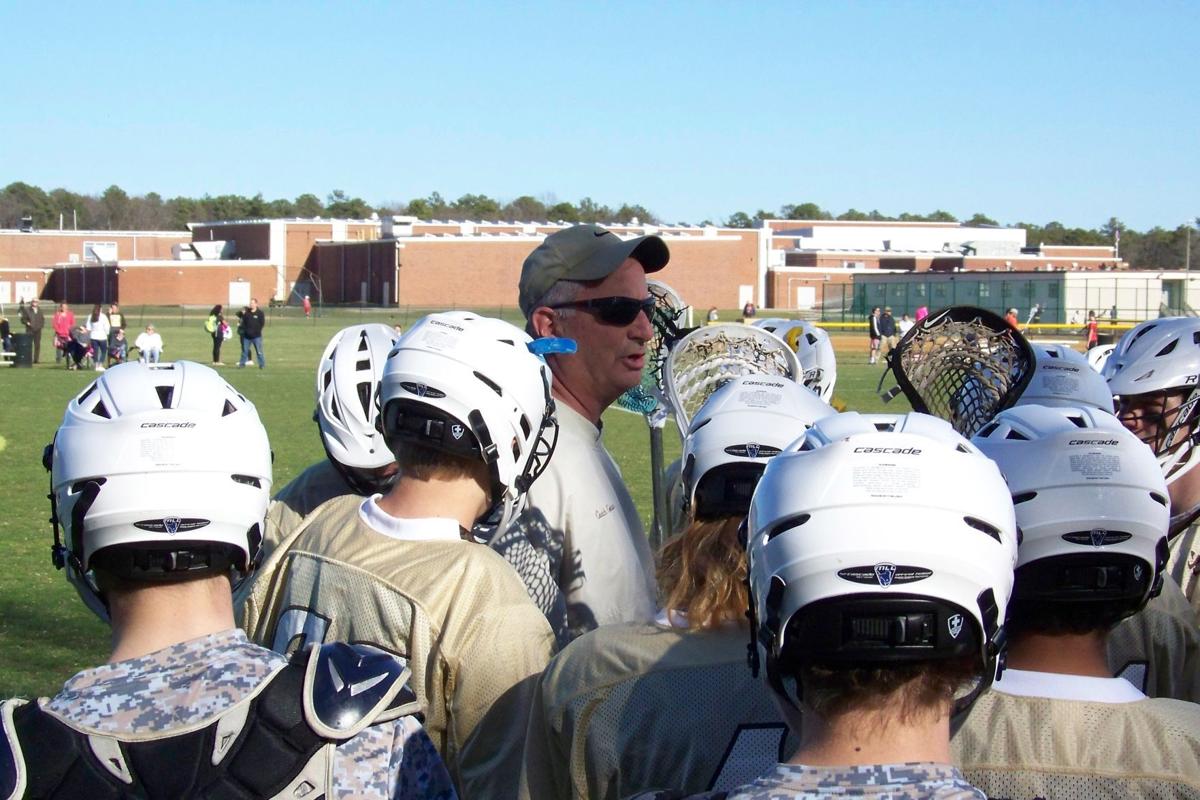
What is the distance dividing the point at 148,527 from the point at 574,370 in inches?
88.5

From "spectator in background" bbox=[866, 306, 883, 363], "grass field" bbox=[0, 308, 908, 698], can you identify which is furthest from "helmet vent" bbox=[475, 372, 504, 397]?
"spectator in background" bbox=[866, 306, 883, 363]

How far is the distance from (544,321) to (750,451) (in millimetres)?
1838

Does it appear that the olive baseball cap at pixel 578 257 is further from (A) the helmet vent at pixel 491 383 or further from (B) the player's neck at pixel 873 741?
(B) the player's neck at pixel 873 741

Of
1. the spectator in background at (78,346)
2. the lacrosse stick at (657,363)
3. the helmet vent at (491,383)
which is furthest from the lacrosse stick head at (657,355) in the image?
the spectator in background at (78,346)

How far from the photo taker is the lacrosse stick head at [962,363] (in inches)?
171

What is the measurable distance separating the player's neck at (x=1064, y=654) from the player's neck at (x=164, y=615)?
57.6 inches

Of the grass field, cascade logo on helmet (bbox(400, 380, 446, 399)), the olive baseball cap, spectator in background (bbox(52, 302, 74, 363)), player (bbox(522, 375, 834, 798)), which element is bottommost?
the grass field

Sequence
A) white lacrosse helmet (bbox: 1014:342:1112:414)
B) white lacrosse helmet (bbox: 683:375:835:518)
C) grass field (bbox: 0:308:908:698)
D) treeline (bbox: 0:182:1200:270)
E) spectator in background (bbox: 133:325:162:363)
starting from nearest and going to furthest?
1. white lacrosse helmet (bbox: 683:375:835:518)
2. white lacrosse helmet (bbox: 1014:342:1112:414)
3. grass field (bbox: 0:308:908:698)
4. spectator in background (bbox: 133:325:162:363)
5. treeline (bbox: 0:182:1200:270)

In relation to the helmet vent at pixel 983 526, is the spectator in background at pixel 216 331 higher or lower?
lower

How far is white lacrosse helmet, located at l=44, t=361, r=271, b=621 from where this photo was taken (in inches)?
94.8

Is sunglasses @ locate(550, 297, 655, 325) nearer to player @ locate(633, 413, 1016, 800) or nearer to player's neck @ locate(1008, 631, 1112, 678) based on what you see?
player's neck @ locate(1008, 631, 1112, 678)

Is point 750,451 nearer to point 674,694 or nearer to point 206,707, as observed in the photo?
point 674,694

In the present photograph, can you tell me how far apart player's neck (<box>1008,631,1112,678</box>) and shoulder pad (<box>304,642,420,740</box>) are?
1.14 metres

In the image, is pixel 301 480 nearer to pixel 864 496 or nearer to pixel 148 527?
pixel 148 527
